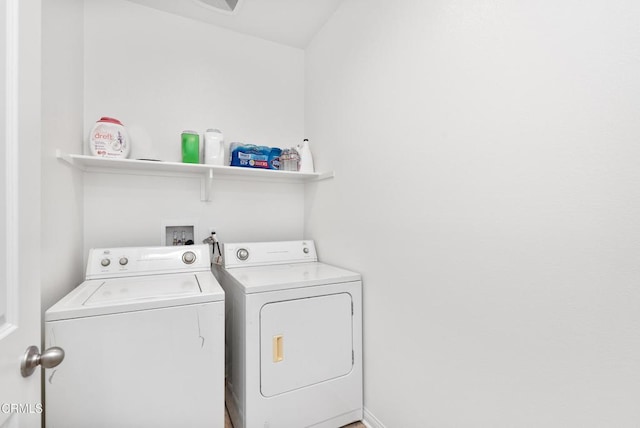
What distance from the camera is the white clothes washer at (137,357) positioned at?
3.76 ft

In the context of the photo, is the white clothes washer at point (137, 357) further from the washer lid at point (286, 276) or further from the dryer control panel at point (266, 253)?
the dryer control panel at point (266, 253)

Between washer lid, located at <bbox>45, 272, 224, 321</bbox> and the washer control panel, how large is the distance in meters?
0.05

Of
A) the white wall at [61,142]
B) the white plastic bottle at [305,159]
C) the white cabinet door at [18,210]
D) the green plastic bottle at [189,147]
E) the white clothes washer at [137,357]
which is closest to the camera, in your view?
the white cabinet door at [18,210]

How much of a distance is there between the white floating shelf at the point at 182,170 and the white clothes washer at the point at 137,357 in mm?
726

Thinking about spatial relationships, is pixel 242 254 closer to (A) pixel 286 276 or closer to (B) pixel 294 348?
(A) pixel 286 276

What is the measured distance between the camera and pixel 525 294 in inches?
38.6

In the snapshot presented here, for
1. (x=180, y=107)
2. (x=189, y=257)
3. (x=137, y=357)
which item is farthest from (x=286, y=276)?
(x=180, y=107)

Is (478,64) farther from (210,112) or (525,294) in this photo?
(210,112)

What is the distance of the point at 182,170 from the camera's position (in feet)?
6.72

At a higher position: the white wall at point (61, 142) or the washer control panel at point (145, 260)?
the white wall at point (61, 142)

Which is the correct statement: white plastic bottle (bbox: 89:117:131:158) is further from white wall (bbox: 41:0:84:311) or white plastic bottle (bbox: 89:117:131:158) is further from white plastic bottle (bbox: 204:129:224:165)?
white plastic bottle (bbox: 204:129:224:165)

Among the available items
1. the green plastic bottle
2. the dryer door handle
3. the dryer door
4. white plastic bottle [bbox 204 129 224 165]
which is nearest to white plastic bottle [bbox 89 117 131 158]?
the green plastic bottle

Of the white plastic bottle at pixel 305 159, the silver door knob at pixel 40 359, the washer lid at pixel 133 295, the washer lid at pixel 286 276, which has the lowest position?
the washer lid at pixel 133 295

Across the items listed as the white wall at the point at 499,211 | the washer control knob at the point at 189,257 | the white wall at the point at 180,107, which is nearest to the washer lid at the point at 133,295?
the washer control knob at the point at 189,257
